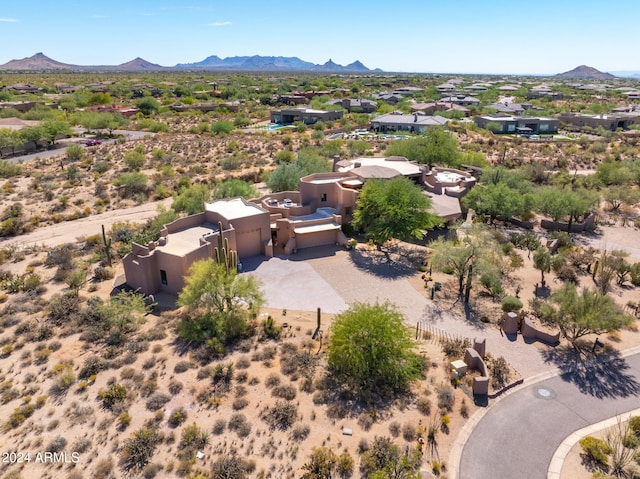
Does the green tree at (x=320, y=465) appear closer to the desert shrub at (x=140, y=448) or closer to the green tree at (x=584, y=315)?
the desert shrub at (x=140, y=448)

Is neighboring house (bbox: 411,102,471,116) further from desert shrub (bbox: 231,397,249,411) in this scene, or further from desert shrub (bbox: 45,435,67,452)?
desert shrub (bbox: 45,435,67,452)

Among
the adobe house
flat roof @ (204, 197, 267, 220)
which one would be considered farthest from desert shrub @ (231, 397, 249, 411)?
flat roof @ (204, 197, 267, 220)

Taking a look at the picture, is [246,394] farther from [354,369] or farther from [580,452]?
[580,452]

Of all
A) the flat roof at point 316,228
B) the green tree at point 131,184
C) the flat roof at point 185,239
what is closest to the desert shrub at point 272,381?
the flat roof at point 185,239

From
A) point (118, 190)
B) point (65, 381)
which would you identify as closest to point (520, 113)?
point (118, 190)

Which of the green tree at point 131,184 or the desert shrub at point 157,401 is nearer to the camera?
the desert shrub at point 157,401
